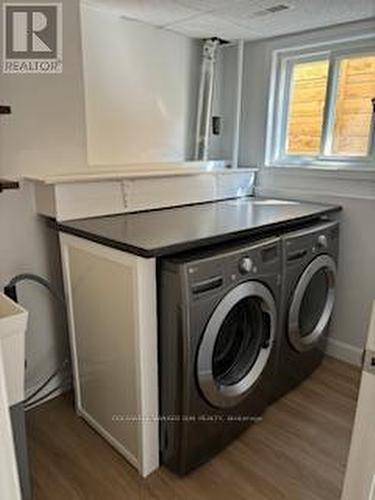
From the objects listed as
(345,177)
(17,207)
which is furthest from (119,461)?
(345,177)

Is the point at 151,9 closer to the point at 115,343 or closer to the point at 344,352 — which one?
the point at 115,343

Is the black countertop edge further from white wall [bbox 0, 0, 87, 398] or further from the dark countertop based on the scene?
white wall [bbox 0, 0, 87, 398]

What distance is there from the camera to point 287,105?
2625 millimetres

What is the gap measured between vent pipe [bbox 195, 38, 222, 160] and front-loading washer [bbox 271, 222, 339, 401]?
0.97 metres

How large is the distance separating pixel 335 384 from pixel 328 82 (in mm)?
1799

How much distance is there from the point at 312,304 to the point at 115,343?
4.24ft

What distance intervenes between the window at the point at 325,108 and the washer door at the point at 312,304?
697 millimetres

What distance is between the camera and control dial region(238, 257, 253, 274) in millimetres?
1603

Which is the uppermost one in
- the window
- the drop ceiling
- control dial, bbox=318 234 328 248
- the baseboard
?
the drop ceiling

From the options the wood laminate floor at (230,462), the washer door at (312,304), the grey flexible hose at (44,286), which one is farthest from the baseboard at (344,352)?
the grey flexible hose at (44,286)

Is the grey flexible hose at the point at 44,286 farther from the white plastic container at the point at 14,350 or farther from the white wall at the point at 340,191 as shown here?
the white wall at the point at 340,191

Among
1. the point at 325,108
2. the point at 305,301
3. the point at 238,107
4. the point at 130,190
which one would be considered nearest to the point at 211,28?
the point at 238,107

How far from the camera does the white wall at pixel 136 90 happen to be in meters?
2.09

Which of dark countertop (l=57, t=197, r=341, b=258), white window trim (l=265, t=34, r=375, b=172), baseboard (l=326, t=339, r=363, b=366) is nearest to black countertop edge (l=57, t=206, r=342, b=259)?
dark countertop (l=57, t=197, r=341, b=258)
